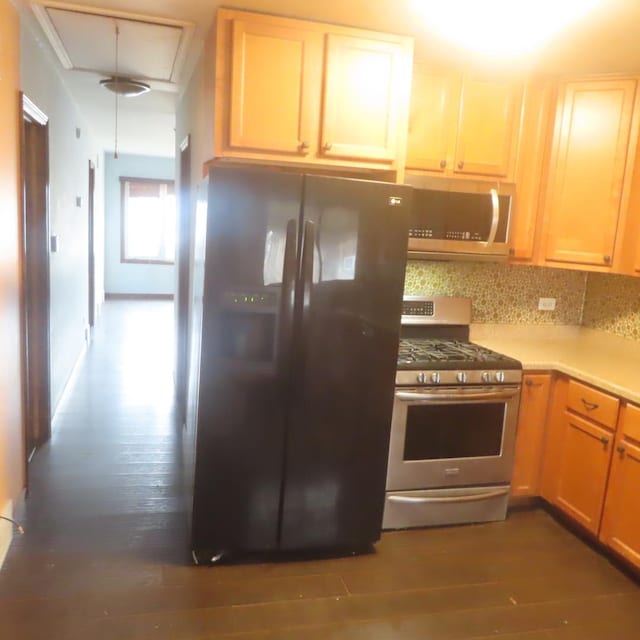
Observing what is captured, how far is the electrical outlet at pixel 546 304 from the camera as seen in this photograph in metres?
3.54

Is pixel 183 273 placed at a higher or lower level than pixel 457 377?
higher

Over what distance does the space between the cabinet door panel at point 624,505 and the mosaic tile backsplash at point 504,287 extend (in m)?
1.15

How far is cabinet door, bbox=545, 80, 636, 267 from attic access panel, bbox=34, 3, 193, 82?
6.60 ft

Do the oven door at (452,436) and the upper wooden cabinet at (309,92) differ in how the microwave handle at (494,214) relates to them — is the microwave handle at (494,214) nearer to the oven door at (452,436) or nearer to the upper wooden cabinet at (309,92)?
the upper wooden cabinet at (309,92)

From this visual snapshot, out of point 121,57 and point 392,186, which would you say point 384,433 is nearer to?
point 392,186

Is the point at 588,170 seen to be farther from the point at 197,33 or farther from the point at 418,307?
the point at 197,33

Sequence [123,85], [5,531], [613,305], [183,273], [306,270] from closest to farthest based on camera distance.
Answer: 1. [306,270]
2. [5,531]
3. [613,305]
4. [123,85]
5. [183,273]

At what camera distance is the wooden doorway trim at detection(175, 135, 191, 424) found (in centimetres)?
393

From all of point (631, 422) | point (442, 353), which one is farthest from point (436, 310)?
point (631, 422)

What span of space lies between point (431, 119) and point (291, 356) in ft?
4.76

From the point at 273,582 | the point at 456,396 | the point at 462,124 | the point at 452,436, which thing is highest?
the point at 462,124

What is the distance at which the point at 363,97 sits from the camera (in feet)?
8.68

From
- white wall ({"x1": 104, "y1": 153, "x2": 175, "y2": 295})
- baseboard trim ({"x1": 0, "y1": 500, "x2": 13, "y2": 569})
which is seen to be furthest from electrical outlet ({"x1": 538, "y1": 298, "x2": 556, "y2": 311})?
white wall ({"x1": 104, "y1": 153, "x2": 175, "y2": 295})

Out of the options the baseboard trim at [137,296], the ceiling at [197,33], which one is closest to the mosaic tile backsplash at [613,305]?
the ceiling at [197,33]
